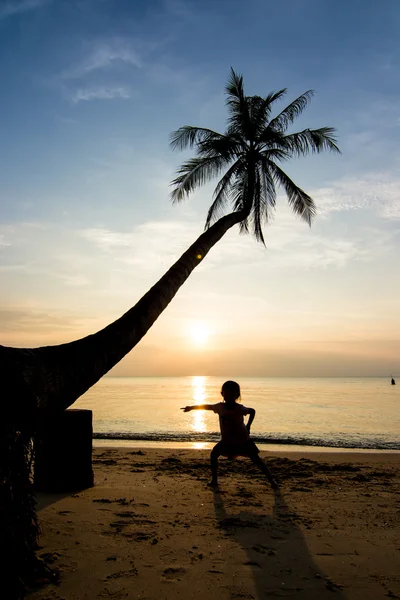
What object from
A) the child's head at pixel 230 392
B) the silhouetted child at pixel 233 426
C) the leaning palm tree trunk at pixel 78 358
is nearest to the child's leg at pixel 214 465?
the silhouetted child at pixel 233 426

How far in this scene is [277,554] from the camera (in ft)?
13.9

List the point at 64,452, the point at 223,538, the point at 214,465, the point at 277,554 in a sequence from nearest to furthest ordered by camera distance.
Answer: the point at 277,554 < the point at 223,538 < the point at 64,452 < the point at 214,465

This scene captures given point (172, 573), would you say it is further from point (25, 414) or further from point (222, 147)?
point (222, 147)

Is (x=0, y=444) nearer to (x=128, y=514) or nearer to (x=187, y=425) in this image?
(x=128, y=514)

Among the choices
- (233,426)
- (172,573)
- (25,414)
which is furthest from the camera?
(233,426)

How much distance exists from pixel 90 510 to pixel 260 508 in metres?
2.28

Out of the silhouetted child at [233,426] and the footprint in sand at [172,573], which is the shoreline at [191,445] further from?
the footprint in sand at [172,573]

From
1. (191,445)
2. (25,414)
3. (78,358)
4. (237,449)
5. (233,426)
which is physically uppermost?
(78,358)

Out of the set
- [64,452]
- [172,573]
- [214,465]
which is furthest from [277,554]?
[64,452]

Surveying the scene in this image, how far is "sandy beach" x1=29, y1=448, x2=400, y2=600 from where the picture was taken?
355cm

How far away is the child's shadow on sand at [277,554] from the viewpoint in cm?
350

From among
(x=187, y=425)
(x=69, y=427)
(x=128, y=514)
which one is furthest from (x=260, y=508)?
(x=187, y=425)

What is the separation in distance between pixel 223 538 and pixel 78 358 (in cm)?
250

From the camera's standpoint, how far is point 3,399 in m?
3.06
